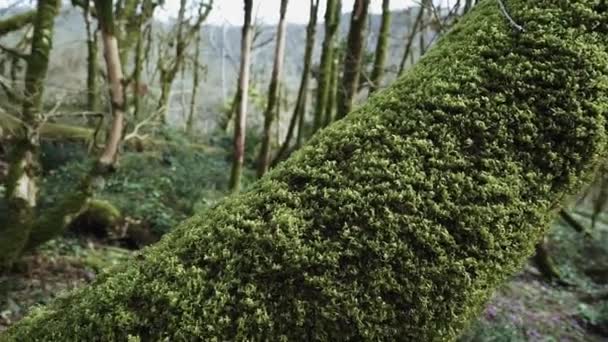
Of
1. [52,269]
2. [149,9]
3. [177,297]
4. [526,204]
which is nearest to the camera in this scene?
[177,297]

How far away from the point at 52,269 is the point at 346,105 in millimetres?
4106

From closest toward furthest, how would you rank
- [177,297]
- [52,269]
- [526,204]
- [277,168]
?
[177,297] → [526,204] → [277,168] → [52,269]

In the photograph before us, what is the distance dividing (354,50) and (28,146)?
160 inches

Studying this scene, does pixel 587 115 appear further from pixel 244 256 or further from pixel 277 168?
pixel 244 256

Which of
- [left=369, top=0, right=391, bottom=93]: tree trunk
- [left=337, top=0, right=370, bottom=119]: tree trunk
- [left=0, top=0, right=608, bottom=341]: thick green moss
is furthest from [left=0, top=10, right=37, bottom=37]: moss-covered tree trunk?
[left=0, top=0, right=608, bottom=341]: thick green moss

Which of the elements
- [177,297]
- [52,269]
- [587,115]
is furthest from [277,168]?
[52,269]

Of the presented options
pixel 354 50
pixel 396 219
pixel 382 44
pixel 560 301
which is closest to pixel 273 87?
pixel 382 44

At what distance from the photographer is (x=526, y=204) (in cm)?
190

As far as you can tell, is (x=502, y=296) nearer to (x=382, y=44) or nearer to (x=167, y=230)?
(x=382, y=44)

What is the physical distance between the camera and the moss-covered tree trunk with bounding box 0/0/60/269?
511 centimetres

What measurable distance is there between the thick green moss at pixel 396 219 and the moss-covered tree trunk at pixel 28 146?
365 cm

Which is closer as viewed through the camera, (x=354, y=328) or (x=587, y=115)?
(x=354, y=328)

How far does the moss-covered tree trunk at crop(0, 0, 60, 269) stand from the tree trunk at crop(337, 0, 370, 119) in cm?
335

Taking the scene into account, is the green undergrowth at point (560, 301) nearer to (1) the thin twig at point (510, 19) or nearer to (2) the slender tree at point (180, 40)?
(1) the thin twig at point (510, 19)
